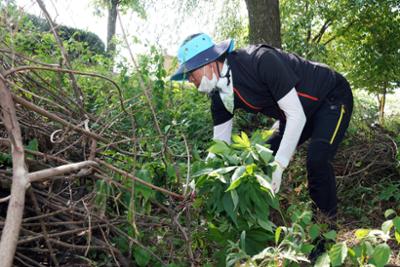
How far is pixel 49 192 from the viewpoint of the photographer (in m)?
2.44

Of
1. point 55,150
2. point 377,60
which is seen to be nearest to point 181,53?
point 55,150

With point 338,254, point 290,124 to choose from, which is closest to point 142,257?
point 338,254

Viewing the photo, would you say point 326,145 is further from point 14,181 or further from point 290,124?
point 14,181

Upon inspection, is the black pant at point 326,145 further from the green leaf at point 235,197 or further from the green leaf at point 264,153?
the green leaf at point 235,197

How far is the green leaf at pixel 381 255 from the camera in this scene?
1.99 metres

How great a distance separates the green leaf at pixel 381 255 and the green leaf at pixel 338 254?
0.11 m

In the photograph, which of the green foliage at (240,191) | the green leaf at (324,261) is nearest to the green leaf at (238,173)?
the green foliage at (240,191)

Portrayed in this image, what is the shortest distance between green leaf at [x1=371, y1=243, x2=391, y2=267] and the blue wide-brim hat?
1.34 meters

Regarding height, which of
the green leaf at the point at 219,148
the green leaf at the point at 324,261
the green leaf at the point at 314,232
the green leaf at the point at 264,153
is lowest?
the green leaf at the point at 324,261

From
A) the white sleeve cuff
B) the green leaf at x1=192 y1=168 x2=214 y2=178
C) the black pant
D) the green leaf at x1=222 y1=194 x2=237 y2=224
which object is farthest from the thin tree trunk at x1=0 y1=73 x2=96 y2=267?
the black pant

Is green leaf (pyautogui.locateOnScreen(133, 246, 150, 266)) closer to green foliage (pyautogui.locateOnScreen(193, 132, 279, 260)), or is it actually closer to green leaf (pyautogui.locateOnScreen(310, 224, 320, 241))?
green foliage (pyautogui.locateOnScreen(193, 132, 279, 260))

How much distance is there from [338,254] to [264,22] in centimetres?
395

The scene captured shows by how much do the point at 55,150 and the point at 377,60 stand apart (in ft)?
21.3

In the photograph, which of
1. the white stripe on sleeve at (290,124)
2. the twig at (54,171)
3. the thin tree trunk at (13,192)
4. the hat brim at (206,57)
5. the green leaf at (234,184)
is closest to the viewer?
the thin tree trunk at (13,192)
